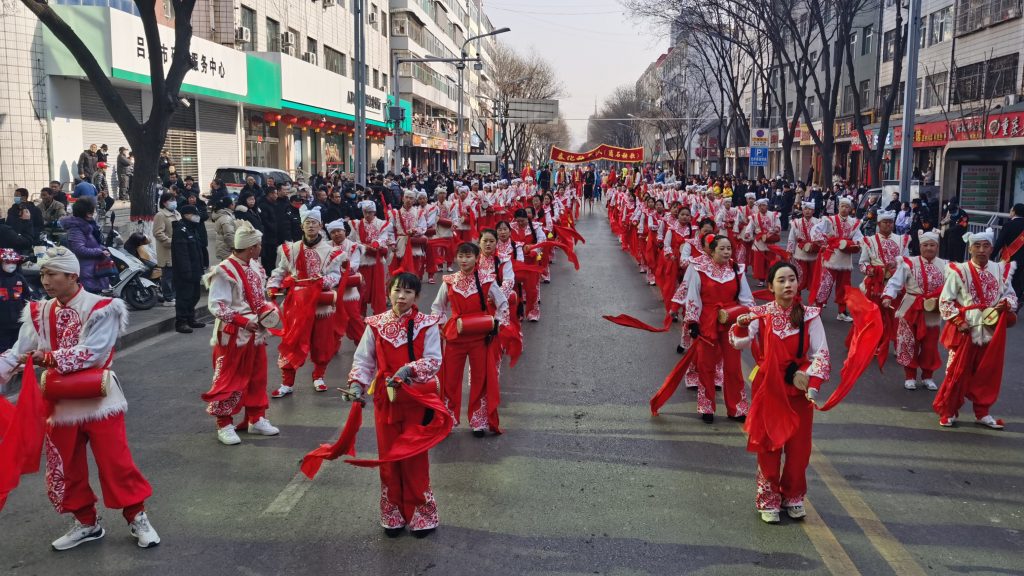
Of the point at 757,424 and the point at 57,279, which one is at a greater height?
the point at 57,279

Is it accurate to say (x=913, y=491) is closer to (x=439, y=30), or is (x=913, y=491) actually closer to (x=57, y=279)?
(x=57, y=279)

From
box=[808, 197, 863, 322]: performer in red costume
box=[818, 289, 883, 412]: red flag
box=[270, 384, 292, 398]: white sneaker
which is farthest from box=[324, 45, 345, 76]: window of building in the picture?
box=[818, 289, 883, 412]: red flag

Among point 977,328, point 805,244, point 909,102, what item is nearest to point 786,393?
point 977,328

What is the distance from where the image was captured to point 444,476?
6.20 m

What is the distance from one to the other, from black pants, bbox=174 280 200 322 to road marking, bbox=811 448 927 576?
8.27 m

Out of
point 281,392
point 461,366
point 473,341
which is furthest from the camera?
point 281,392

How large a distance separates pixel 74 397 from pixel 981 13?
35.7 metres

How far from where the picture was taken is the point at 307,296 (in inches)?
332

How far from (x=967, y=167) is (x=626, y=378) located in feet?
39.4

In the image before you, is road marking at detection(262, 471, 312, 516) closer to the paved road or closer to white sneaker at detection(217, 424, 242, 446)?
the paved road

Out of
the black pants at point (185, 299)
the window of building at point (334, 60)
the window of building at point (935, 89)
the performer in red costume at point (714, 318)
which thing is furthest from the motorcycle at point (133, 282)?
the window of building at point (935, 89)

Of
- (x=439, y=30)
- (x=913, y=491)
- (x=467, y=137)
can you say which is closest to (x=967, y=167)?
(x=913, y=491)

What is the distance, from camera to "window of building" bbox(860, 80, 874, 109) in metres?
45.9

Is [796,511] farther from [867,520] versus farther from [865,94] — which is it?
[865,94]
